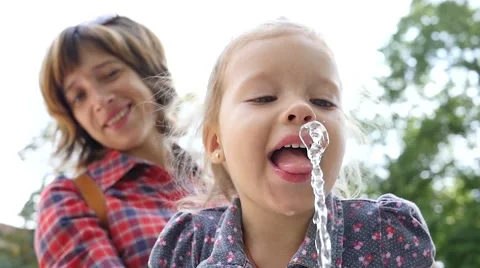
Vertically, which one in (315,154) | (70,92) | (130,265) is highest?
(315,154)

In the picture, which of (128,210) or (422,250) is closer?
(422,250)

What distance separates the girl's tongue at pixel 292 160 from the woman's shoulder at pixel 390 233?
0.56 ft

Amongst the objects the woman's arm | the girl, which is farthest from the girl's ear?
the woman's arm

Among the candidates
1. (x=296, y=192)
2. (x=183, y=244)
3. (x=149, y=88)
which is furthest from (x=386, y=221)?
(x=149, y=88)

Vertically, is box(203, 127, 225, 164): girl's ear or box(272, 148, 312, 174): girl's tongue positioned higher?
box(272, 148, 312, 174): girl's tongue

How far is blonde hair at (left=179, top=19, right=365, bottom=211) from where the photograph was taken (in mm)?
1071

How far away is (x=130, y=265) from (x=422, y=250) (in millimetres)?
595

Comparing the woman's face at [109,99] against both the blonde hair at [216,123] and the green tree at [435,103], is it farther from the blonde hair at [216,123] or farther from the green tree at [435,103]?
the green tree at [435,103]

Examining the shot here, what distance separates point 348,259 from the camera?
1.01 meters

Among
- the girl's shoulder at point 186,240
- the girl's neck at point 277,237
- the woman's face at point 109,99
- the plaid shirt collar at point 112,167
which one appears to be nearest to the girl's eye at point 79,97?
the woman's face at point 109,99

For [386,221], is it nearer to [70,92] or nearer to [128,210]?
[128,210]

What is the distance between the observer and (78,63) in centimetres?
152

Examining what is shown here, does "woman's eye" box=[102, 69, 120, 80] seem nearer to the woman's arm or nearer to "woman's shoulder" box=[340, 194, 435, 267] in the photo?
the woman's arm

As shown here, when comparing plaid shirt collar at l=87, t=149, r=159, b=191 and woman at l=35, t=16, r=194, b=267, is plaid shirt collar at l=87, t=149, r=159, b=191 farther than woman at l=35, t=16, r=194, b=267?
Yes
